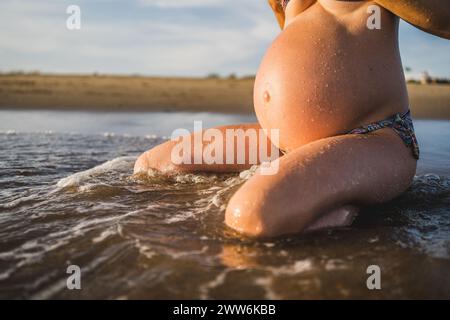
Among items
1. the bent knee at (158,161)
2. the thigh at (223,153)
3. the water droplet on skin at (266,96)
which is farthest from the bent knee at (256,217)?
the bent knee at (158,161)

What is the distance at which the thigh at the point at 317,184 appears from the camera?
1572 millimetres

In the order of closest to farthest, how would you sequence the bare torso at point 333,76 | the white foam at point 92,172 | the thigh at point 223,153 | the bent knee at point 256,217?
the bent knee at point 256,217 → the bare torso at point 333,76 → the white foam at point 92,172 → the thigh at point 223,153

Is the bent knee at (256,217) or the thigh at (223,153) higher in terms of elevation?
the thigh at (223,153)

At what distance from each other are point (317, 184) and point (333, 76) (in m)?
0.56

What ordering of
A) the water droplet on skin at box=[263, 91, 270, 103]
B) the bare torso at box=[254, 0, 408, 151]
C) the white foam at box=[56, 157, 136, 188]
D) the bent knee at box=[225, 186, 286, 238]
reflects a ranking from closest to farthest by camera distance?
1. the bent knee at box=[225, 186, 286, 238]
2. the bare torso at box=[254, 0, 408, 151]
3. the water droplet on skin at box=[263, 91, 270, 103]
4. the white foam at box=[56, 157, 136, 188]

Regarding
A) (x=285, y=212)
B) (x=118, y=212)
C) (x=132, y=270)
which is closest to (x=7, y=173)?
(x=118, y=212)

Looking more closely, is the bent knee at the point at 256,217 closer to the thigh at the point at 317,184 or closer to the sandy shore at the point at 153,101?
the thigh at the point at 317,184

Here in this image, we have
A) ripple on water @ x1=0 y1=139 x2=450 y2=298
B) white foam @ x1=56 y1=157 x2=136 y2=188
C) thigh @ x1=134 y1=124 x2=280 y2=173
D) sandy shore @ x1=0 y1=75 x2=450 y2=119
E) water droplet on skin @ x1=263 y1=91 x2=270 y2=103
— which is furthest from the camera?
sandy shore @ x1=0 y1=75 x2=450 y2=119

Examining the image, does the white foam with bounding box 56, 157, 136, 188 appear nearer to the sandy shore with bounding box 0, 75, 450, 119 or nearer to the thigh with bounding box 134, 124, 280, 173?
the thigh with bounding box 134, 124, 280, 173

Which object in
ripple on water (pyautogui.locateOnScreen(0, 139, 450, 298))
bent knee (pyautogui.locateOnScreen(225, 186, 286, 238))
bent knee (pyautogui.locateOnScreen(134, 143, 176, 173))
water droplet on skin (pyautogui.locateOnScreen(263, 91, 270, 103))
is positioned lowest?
ripple on water (pyautogui.locateOnScreen(0, 139, 450, 298))

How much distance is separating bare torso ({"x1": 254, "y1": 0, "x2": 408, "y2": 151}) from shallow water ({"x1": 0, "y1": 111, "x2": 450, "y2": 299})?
1.46 feet

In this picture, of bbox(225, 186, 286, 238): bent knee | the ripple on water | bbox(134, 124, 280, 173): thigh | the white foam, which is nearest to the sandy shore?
the white foam

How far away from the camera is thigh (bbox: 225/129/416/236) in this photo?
5.16 feet

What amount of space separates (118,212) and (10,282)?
0.66 m
